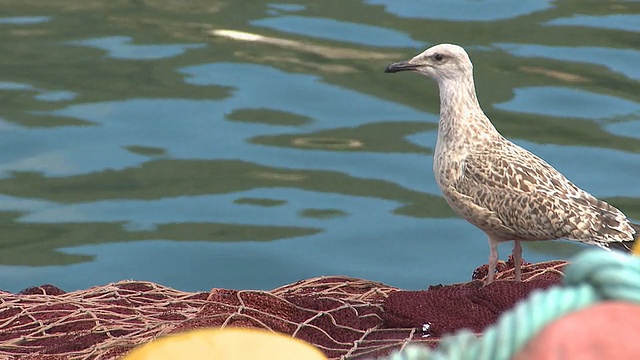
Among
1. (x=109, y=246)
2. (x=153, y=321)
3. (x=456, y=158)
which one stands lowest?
(x=109, y=246)

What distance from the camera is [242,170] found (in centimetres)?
648

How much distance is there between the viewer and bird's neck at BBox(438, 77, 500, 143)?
4.28m

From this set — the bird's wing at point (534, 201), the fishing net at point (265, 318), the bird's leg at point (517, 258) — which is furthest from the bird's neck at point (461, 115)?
the fishing net at point (265, 318)

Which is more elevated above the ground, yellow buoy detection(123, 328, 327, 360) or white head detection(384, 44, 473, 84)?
yellow buoy detection(123, 328, 327, 360)

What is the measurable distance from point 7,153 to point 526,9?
385cm

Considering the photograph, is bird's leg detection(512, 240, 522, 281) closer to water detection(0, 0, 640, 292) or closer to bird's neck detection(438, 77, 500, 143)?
bird's neck detection(438, 77, 500, 143)

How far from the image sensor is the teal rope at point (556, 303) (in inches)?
35.2

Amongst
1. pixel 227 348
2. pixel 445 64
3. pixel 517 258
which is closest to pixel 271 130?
pixel 445 64

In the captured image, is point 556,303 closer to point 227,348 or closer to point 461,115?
point 227,348

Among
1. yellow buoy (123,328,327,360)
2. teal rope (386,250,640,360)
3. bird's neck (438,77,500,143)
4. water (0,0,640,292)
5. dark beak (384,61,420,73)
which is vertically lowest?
water (0,0,640,292)

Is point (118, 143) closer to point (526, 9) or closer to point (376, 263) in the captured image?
point (376, 263)

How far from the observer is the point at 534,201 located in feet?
13.2

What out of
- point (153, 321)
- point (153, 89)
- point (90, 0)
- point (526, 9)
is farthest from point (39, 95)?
point (153, 321)

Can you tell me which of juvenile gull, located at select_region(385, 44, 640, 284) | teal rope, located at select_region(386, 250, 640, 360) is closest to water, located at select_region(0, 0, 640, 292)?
juvenile gull, located at select_region(385, 44, 640, 284)
